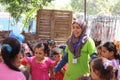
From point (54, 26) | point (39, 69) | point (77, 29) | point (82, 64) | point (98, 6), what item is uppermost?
point (77, 29)

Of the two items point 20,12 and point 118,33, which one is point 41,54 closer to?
point 118,33

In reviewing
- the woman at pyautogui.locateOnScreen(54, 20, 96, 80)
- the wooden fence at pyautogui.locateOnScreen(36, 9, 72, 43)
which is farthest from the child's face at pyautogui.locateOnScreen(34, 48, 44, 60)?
the wooden fence at pyautogui.locateOnScreen(36, 9, 72, 43)

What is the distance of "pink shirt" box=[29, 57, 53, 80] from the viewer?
5188mm

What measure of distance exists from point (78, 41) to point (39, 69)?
77 centimetres

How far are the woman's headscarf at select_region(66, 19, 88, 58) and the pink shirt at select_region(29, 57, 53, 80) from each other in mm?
532

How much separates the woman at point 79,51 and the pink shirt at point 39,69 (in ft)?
1.49

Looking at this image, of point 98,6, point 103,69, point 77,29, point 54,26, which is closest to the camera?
point 103,69

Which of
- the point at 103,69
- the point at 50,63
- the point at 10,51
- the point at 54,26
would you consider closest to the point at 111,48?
the point at 50,63

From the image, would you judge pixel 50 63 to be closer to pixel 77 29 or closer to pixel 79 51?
pixel 79 51

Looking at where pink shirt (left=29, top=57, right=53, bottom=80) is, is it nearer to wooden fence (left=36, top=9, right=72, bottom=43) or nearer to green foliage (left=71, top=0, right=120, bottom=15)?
wooden fence (left=36, top=9, right=72, bottom=43)

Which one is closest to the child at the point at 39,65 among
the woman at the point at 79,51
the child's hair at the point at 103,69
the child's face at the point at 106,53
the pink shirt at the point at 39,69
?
the pink shirt at the point at 39,69

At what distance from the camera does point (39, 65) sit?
204 inches

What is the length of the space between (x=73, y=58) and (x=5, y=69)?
79.7 inches

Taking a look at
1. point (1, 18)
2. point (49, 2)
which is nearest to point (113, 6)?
point (1, 18)
